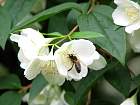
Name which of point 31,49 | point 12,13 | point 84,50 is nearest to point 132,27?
point 84,50

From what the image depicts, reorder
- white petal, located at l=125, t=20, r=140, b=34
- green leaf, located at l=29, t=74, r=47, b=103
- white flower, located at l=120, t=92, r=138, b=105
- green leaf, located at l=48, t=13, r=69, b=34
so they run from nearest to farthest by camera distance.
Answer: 1. white petal, located at l=125, t=20, r=140, b=34
2. white flower, located at l=120, t=92, r=138, b=105
3. green leaf, located at l=29, t=74, r=47, b=103
4. green leaf, located at l=48, t=13, r=69, b=34

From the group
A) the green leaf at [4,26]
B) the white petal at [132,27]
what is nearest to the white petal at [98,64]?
the white petal at [132,27]

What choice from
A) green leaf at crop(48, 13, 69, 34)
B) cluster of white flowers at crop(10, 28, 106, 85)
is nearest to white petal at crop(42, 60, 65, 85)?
cluster of white flowers at crop(10, 28, 106, 85)

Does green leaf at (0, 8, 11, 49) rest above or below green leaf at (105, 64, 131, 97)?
above

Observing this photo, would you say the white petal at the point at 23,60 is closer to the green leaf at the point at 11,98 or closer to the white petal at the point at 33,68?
the white petal at the point at 33,68

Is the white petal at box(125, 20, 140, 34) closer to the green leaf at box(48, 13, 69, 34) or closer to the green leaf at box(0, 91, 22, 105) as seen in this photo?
the green leaf at box(48, 13, 69, 34)

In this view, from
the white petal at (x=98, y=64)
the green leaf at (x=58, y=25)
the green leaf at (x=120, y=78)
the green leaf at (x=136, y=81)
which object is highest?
the white petal at (x=98, y=64)

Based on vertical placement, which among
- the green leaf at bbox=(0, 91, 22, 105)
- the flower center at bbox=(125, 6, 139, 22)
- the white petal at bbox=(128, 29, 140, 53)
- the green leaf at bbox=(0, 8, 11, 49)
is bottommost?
the green leaf at bbox=(0, 91, 22, 105)
